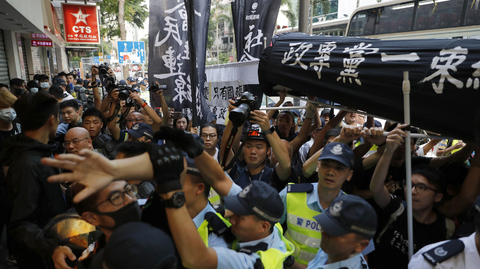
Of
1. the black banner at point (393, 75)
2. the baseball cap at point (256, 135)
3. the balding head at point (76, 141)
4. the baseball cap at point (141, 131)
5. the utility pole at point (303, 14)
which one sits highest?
the utility pole at point (303, 14)

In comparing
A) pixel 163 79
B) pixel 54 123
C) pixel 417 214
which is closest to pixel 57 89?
pixel 163 79

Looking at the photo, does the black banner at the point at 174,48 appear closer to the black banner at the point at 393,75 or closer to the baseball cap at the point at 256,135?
the baseball cap at the point at 256,135

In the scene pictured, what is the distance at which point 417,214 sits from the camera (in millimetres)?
2285

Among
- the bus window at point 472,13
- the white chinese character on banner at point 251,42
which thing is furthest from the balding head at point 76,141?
the bus window at point 472,13

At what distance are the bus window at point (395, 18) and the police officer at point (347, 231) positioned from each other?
776cm

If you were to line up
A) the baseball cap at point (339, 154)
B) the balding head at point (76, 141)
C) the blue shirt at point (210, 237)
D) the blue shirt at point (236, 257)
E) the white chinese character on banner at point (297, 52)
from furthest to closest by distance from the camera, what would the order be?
the balding head at point (76, 141) → the white chinese character on banner at point (297, 52) → the baseball cap at point (339, 154) → the blue shirt at point (210, 237) → the blue shirt at point (236, 257)

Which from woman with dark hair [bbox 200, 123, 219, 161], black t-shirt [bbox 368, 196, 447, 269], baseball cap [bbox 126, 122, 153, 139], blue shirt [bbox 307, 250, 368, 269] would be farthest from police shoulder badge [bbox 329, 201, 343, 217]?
baseball cap [bbox 126, 122, 153, 139]

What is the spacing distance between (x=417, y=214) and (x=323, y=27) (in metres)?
23.4

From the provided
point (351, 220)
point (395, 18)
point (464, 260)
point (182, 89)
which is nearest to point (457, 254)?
point (464, 260)

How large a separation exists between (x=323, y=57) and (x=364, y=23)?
7811 millimetres

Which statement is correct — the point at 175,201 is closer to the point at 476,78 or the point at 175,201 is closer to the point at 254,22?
the point at 476,78

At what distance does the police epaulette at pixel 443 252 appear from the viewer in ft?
4.97

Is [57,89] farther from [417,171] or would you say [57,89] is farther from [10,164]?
[417,171]

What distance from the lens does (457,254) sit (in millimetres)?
1521
